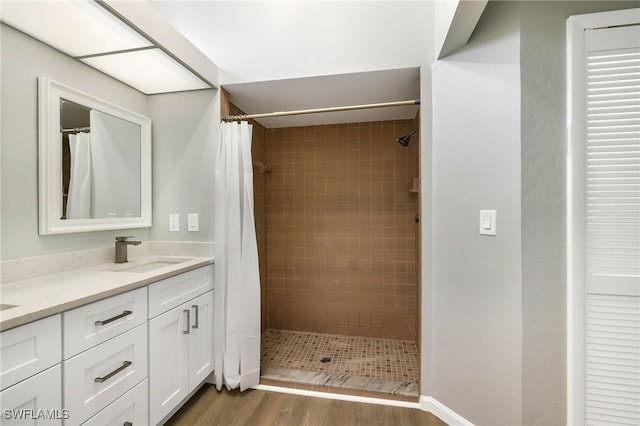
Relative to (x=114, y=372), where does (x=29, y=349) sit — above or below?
above

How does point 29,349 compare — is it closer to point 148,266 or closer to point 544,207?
point 148,266

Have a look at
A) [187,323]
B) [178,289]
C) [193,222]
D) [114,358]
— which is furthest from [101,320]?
[193,222]

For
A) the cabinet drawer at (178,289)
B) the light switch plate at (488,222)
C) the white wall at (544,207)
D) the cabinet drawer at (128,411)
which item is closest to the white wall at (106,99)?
the cabinet drawer at (178,289)

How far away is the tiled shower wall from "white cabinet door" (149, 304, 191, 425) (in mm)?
1308

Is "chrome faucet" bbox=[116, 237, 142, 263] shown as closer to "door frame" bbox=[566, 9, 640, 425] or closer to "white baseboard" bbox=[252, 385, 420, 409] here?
"white baseboard" bbox=[252, 385, 420, 409]

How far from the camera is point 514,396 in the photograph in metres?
1.28

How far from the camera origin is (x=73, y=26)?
49.8 inches

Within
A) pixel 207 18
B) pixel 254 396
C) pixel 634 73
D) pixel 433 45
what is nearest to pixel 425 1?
pixel 433 45

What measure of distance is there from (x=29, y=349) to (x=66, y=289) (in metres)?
0.31

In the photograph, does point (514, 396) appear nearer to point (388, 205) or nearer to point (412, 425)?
point (412, 425)

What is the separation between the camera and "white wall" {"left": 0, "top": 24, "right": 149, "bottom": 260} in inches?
47.8

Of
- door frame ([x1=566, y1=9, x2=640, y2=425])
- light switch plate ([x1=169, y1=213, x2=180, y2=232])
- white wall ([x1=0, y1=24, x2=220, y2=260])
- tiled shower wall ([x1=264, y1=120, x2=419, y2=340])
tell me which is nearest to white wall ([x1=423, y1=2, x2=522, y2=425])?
door frame ([x1=566, y1=9, x2=640, y2=425])

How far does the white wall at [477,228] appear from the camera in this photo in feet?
4.24

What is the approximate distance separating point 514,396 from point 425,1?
2230 mm
